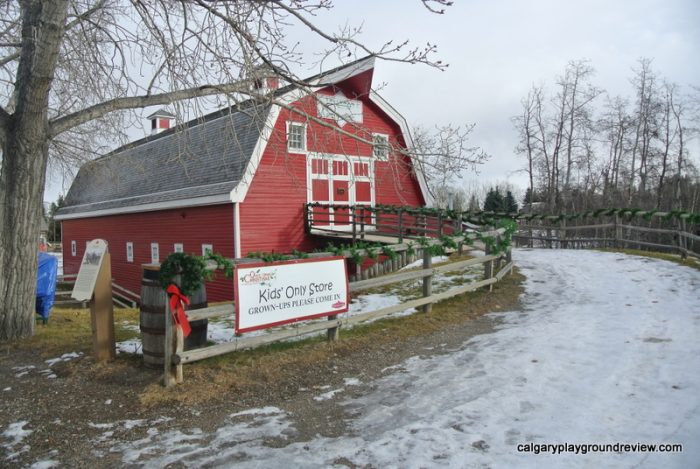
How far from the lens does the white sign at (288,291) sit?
5141mm

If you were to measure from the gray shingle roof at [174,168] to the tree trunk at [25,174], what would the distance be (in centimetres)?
184

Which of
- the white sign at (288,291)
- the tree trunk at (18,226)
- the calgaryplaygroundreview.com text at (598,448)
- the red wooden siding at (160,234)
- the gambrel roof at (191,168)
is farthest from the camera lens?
the red wooden siding at (160,234)

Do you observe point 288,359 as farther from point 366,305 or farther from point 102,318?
point 366,305

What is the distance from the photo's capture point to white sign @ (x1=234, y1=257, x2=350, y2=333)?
514 centimetres

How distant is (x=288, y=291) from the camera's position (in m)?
5.59

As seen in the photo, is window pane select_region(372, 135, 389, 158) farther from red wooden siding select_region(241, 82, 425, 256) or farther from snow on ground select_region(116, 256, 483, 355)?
red wooden siding select_region(241, 82, 425, 256)

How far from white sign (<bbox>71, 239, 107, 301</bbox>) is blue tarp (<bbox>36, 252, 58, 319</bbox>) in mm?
3790

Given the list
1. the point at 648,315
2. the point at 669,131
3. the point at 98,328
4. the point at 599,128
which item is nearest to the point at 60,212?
the point at 98,328

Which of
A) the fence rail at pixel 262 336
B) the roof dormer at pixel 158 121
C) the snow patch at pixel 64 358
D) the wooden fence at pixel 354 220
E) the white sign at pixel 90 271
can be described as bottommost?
the snow patch at pixel 64 358

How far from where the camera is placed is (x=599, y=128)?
102 ft

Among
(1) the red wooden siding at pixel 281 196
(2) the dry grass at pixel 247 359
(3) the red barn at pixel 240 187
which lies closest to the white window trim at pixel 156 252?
(3) the red barn at pixel 240 187

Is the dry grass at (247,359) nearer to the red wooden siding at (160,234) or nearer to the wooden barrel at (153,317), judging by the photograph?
the wooden barrel at (153,317)

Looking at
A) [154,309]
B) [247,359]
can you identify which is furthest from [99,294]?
[247,359]

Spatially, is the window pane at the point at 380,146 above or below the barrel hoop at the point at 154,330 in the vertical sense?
above
